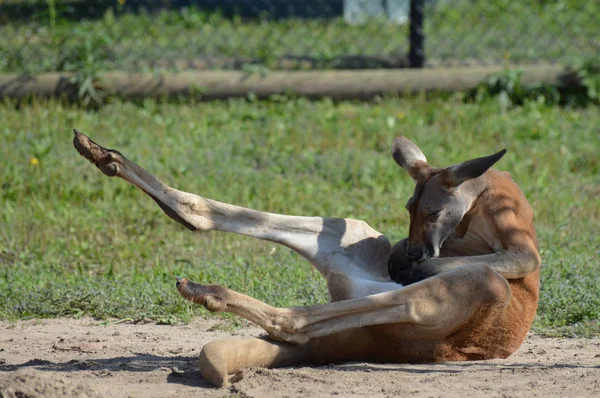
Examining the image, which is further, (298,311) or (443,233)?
(443,233)

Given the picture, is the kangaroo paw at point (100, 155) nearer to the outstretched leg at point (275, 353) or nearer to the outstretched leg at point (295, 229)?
the outstretched leg at point (295, 229)

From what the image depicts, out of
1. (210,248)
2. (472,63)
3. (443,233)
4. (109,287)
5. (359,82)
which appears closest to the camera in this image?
(443,233)

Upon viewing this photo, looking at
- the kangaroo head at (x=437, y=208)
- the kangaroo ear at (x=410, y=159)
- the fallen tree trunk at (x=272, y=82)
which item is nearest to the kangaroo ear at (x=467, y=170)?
the kangaroo head at (x=437, y=208)

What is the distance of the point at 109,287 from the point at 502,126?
4.52 m

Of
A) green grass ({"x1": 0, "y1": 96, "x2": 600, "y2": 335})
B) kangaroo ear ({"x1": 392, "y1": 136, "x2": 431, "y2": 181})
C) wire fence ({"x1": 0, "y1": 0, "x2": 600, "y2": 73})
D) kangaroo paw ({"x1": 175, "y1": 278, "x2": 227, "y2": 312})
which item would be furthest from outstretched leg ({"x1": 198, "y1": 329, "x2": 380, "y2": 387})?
wire fence ({"x1": 0, "y1": 0, "x2": 600, "y2": 73})

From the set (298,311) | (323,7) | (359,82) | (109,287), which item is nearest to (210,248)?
(109,287)

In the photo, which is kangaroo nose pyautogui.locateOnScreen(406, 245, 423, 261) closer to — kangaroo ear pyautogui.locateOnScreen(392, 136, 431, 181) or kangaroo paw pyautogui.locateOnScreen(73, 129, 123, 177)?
kangaroo ear pyautogui.locateOnScreen(392, 136, 431, 181)

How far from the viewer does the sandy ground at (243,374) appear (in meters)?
3.61

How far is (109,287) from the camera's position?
5.50 m

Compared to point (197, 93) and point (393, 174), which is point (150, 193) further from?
point (197, 93)

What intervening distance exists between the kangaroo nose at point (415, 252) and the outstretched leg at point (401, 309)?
0.33 metres

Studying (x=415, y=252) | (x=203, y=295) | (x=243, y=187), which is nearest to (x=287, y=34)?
(x=243, y=187)

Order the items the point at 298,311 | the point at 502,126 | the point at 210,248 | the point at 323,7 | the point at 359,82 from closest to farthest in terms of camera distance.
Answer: the point at 298,311, the point at 210,248, the point at 502,126, the point at 359,82, the point at 323,7

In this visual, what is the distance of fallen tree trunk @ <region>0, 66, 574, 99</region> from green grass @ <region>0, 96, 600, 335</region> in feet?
0.54
